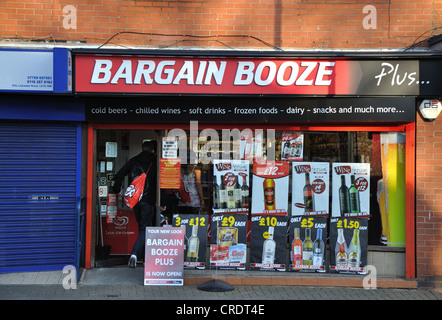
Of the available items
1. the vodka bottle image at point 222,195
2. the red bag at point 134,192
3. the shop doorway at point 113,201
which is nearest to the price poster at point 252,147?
the vodka bottle image at point 222,195

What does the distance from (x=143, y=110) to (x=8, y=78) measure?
2.05 m

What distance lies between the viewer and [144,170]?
8891mm

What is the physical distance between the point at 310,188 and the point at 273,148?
2.92 ft

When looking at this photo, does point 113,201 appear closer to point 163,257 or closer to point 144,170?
point 144,170

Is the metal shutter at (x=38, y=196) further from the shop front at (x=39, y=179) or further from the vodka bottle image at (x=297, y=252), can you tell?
the vodka bottle image at (x=297, y=252)

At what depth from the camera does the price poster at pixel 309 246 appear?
8.45m

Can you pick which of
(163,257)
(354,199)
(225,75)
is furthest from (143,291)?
(354,199)

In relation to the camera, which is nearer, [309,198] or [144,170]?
[309,198]

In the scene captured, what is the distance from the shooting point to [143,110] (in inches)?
328

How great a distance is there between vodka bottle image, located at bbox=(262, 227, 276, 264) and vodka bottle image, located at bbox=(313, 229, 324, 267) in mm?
659

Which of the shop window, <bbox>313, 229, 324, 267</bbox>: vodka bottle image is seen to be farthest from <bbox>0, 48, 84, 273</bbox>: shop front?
<bbox>313, 229, 324, 267</bbox>: vodka bottle image

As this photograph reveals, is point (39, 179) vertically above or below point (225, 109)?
below

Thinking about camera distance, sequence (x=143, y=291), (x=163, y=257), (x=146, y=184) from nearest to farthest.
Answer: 1. (x=143, y=291)
2. (x=163, y=257)
3. (x=146, y=184)

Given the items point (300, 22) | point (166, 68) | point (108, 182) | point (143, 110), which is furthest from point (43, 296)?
point (300, 22)
